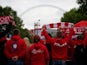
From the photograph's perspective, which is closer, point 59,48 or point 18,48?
point 18,48

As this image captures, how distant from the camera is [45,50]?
631 inches

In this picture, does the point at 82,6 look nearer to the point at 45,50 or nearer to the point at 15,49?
the point at 45,50

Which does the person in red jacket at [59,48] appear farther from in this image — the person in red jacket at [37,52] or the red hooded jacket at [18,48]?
the red hooded jacket at [18,48]

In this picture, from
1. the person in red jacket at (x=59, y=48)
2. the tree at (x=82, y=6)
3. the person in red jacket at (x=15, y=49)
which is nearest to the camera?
the person in red jacket at (x=15, y=49)

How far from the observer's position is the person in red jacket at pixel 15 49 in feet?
52.3

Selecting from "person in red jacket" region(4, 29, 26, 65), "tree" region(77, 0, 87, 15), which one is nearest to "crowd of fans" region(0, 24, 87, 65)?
"person in red jacket" region(4, 29, 26, 65)

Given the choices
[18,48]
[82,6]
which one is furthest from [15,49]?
[82,6]

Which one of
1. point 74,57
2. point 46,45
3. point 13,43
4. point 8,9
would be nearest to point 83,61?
point 74,57

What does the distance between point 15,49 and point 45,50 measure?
101 cm

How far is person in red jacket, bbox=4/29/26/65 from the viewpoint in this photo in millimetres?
15930

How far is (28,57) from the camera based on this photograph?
1611 cm

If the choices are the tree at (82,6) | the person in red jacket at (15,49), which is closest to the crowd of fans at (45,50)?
the person in red jacket at (15,49)

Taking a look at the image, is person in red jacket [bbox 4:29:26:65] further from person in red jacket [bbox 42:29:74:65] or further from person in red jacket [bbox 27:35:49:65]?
person in red jacket [bbox 42:29:74:65]

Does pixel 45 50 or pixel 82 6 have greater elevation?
pixel 82 6
